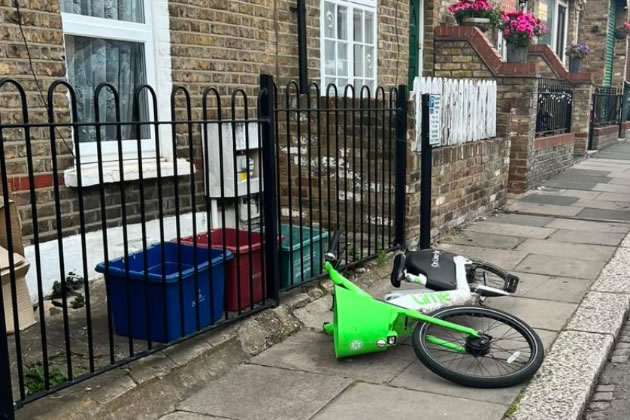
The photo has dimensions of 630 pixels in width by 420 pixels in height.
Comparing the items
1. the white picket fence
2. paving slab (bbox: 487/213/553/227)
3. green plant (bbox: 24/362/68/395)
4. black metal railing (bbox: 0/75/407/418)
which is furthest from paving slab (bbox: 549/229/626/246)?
green plant (bbox: 24/362/68/395)

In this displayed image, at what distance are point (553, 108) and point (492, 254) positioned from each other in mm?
5869

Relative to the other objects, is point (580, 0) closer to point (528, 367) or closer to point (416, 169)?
point (416, 169)

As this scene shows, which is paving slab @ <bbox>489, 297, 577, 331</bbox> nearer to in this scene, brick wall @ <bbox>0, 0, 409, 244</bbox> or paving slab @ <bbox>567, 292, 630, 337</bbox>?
paving slab @ <bbox>567, 292, 630, 337</bbox>

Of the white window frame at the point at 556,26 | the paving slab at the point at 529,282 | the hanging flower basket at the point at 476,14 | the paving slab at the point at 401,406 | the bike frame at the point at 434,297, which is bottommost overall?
the paving slab at the point at 401,406

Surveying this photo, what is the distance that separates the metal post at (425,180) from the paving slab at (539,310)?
→ 1.28 meters

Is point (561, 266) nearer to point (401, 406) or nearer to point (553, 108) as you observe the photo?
point (401, 406)

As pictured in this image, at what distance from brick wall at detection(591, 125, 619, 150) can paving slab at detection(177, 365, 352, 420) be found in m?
13.4

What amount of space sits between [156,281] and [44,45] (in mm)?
1938

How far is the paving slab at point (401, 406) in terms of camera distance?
11.2 feet

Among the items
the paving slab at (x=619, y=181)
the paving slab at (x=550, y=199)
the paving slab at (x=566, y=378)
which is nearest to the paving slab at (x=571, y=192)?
the paving slab at (x=550, y=199)

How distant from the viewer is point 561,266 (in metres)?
6.18

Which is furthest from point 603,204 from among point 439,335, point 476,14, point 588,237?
point 439,335

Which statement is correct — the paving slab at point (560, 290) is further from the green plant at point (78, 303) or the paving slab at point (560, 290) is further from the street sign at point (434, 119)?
the green plant at point (78, 303)

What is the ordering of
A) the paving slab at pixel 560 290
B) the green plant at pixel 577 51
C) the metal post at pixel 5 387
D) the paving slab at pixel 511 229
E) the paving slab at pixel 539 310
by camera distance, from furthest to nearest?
the green plant at pixel 577 51 < the paving slab at pixel 511 229 < the paving slab at pixel 560 290 < the paving slab at pixel 539 310 < the metal post at pixel 5 387
